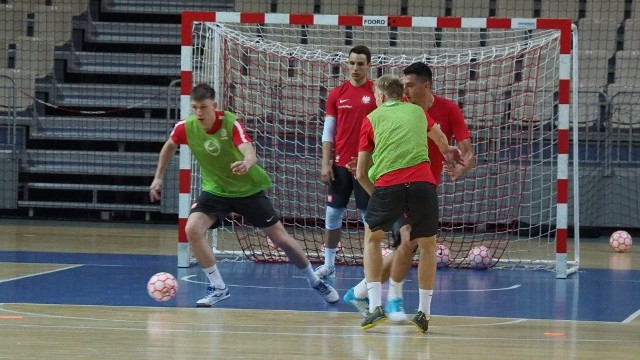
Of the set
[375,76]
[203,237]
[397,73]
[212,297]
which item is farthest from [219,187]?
[375,76]

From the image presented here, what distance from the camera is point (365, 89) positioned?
1063 centimetres

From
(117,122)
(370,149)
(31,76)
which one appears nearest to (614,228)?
(117,122)

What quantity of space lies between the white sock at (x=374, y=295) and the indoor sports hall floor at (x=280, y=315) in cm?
17

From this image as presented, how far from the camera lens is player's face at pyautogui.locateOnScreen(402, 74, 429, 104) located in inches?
332

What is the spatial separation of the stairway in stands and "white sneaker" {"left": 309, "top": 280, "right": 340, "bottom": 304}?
28.1 feet

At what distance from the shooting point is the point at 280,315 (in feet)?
28.3

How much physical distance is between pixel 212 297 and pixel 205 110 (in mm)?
1439

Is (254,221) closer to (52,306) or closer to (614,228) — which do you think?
(52,306)

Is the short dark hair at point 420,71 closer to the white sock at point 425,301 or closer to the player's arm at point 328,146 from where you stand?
the white sock at point 425,301

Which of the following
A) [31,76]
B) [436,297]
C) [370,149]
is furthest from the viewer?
[31,76]

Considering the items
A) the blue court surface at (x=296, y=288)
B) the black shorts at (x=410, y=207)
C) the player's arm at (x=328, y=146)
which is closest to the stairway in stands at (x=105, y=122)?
the blue court surface at (x=296, y=288)

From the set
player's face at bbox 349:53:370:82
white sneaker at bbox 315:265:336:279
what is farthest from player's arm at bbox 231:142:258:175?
white sneaker at bbox 315:265:336:279

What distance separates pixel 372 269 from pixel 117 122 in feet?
36.1

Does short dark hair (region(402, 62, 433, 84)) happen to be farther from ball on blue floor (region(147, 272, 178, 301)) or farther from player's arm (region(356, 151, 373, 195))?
ball on blue floor (region(147, 272, 178, 301))
